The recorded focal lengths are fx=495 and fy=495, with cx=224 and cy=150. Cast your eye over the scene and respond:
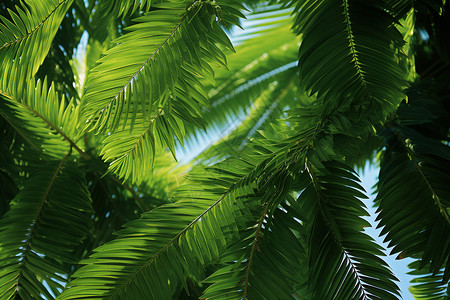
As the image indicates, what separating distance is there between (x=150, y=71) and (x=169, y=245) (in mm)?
303

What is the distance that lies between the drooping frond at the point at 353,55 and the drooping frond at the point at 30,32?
17.7 inches

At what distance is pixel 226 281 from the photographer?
88 cm

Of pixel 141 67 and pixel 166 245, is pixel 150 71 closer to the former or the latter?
pixel 141 67

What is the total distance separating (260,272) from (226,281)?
0.06m

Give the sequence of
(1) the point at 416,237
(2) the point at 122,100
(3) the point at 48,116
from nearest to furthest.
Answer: (2) the point at 122,100, (1) the point at 416,237, (3) the point at 48,116

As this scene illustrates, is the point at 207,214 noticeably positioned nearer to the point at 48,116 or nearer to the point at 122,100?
the point at 122,100

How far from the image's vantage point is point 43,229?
41.9 inches

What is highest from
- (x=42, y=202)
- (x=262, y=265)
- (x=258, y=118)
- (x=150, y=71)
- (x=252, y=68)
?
(x=252, y=68)

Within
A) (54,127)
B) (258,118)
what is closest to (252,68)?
(258,118)

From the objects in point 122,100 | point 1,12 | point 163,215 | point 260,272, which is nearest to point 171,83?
point 122,100

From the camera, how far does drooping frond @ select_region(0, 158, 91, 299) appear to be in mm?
979

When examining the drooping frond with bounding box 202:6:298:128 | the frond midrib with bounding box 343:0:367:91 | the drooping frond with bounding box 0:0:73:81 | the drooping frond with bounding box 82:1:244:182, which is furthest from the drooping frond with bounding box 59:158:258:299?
the drooping frond with bounding box 202:6:298:128

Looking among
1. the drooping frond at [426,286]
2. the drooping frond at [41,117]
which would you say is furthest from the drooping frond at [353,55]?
the drooping frond at [41,117]

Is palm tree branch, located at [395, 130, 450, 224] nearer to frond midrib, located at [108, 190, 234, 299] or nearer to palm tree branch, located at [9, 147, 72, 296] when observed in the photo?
frond midrib, located at [108, 190, 234, 299]
